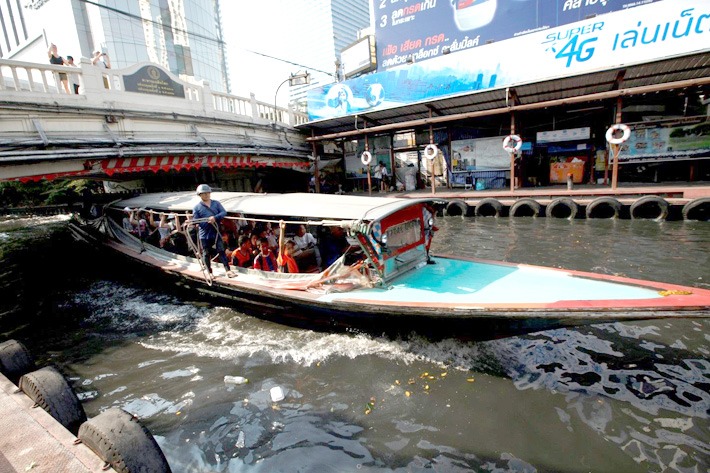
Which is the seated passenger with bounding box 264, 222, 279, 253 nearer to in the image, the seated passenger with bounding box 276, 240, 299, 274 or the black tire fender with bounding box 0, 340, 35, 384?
the seated passenger with bounding box 276, 240, 299, 274

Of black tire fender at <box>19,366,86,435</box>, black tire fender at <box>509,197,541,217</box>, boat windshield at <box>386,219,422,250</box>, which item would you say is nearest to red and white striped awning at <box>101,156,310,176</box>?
black tire fender at <box>19,366,86,435</box>

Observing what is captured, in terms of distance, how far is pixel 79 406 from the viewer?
337 cm

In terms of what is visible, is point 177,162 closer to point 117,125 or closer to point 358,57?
point 117,125

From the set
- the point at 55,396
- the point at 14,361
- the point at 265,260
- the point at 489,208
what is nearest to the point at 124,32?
the point at 489,208

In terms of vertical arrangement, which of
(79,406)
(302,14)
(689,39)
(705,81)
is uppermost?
(302,14)

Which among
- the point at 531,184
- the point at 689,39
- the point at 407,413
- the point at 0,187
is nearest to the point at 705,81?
the point at 689,39

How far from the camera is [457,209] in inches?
599

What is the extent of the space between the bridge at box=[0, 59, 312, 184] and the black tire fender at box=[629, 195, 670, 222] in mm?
14486

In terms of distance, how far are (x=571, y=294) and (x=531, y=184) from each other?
14.5 meters

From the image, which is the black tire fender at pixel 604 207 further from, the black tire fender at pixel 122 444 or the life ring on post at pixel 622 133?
the black tire fender at pixel 122 444

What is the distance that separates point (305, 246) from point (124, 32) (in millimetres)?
38645

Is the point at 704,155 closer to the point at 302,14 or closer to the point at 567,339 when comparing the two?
the point at 567,339

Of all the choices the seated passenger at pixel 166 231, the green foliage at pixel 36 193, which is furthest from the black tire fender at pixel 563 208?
the green foliage at pixel 36 193

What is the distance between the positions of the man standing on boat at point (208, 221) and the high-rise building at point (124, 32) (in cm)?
2604
